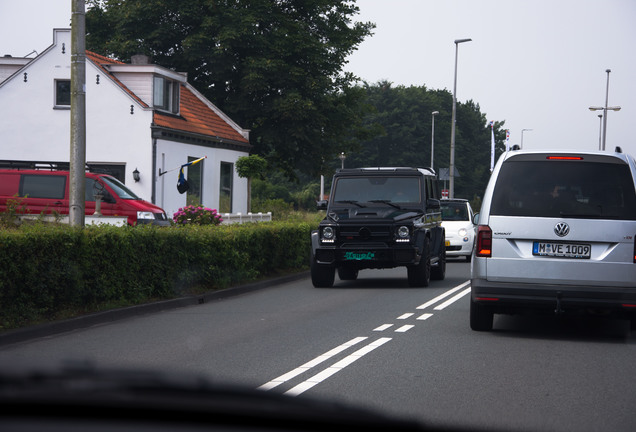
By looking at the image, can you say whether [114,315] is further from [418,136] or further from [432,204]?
[418,136]

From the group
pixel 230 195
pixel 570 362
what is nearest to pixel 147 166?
pixel 230 195

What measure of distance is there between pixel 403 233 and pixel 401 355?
7.83m

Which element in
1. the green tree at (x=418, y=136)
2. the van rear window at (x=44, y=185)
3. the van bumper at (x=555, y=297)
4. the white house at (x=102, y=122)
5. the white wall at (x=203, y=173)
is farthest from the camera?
the green tree at (x=418, y=136)

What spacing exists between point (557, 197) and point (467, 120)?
103 metres

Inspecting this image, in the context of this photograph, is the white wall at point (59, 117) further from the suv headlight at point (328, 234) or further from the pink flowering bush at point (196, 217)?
the suv headlight at point (328, 234)

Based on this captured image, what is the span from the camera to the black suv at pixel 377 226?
52.1ft

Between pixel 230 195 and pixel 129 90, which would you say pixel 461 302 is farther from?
pixel 230 195

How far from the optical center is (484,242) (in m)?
A: 9.32

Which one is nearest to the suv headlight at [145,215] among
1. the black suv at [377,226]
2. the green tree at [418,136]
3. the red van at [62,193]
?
the red van at [62,193]

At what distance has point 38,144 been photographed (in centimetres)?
3086

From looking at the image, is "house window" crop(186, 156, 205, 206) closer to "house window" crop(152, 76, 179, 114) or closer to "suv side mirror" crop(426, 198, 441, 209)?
"house window" crop(152, 76, 179, 114)

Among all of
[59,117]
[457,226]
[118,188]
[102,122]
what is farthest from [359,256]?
[59,117]

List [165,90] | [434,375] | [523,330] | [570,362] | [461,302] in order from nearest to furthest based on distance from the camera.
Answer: [434,375] → [570,362] → [523,330] → [461,302] → [165,90]

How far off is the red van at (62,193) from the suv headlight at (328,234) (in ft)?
23.5
